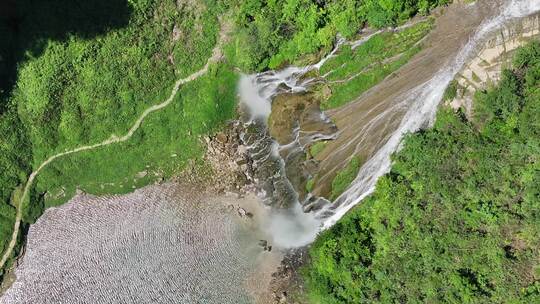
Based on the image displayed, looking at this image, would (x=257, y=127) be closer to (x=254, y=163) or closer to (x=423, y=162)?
(x=254, y=163)

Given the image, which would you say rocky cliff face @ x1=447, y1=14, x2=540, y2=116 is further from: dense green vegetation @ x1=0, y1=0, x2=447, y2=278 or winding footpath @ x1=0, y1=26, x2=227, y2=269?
winding footpath @ x1=0, y1=26, x2=227, y2=269

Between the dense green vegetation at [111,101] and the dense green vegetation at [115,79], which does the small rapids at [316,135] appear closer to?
the dense green vegetation at [115,79]

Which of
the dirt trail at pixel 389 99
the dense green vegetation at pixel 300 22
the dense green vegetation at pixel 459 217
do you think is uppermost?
the dense green vegetation at pixel 300 22

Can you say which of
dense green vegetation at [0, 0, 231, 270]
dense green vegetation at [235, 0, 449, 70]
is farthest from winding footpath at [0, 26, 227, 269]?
dense green vegetation at [235, 0, 449, 70]

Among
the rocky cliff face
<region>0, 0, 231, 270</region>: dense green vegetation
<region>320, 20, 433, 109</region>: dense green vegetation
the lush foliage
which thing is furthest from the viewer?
<region>0, 0, 231, 270</region>: dense green vegetation

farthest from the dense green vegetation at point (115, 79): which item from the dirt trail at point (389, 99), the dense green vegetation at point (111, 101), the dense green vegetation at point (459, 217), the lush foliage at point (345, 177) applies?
the dense green vegetation at point (459, 217)

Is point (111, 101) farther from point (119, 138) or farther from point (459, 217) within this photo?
point (459, 217)
